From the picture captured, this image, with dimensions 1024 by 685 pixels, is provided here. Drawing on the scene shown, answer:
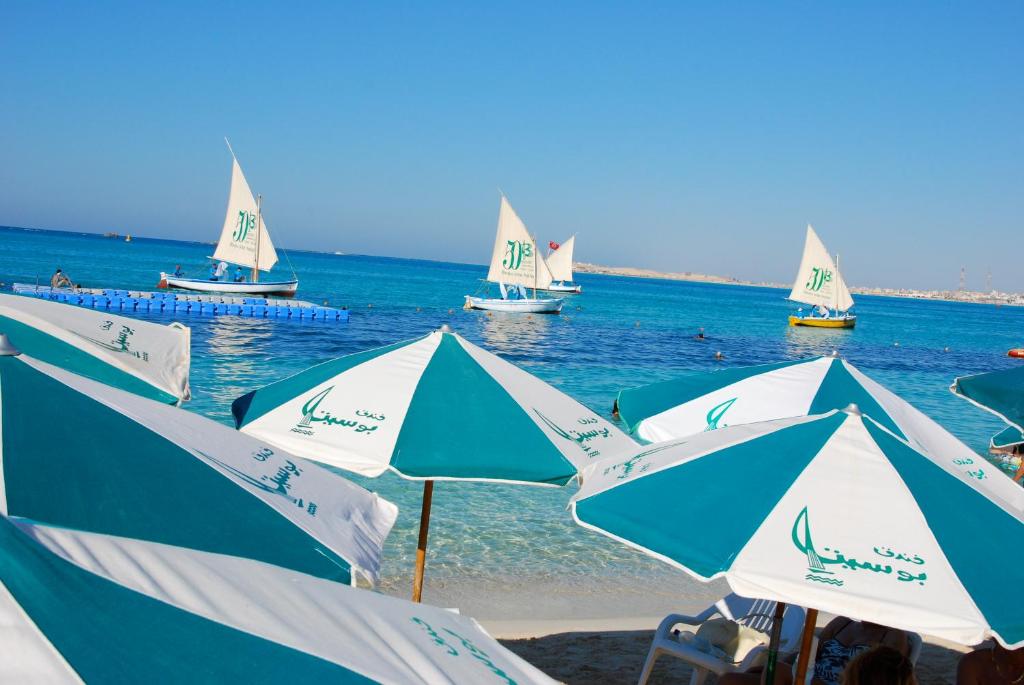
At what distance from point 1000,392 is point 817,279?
48.6m

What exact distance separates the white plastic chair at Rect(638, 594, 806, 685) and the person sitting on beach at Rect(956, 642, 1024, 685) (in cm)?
86

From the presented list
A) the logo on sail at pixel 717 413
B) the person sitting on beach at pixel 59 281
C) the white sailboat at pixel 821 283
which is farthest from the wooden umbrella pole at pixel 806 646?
the white sailboat at pixel 821 283

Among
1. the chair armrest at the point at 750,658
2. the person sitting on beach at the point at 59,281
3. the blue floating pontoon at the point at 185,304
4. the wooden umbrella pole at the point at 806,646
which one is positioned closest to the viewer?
the wooden umbrella pole at the point at 806,646

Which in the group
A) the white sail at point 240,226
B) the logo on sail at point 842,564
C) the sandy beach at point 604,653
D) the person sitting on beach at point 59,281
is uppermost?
the white sail at point 240,226

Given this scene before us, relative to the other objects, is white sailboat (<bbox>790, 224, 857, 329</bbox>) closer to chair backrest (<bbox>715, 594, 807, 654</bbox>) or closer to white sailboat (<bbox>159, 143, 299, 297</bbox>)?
white sailboat (<bbox>159, 143, 299, 297</bbox>)

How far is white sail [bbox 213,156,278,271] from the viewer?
40500 millimetres

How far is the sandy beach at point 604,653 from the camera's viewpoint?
589 cm

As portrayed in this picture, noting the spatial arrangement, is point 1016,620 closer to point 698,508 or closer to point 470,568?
point 698,508

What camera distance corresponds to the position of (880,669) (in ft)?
10.9

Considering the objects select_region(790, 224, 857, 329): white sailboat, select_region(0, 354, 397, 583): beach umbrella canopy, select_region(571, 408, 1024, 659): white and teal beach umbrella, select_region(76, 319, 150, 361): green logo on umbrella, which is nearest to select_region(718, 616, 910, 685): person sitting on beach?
select_region(571, 408, 1024, 659): white and teal beach umbrella

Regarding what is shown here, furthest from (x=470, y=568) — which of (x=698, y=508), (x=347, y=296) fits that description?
(x=347, y=296)

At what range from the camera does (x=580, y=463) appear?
4.50 meters

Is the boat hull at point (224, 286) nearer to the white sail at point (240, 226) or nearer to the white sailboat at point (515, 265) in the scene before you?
the white sail at point (240, 226)

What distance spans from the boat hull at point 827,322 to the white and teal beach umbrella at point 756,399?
51869mm
